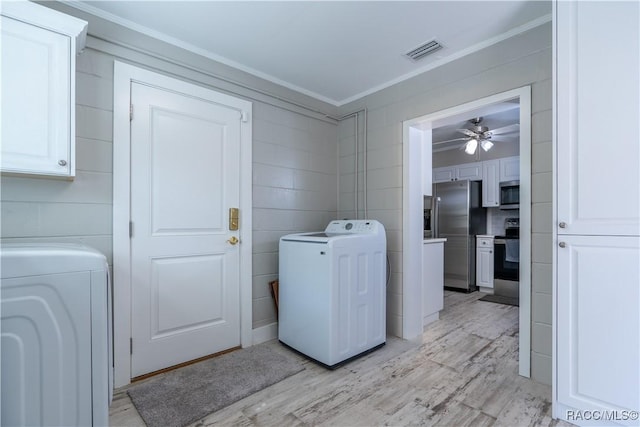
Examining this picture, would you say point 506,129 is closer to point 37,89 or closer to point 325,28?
point 325,28

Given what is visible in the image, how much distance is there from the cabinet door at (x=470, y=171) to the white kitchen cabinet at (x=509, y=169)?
33 cm

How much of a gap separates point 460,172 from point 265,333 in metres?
4.23

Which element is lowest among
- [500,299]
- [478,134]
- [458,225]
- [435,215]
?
[500,299]

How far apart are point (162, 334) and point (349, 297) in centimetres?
137

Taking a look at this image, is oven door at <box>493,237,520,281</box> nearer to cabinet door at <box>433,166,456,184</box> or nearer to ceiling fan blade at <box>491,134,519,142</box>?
cabinet door at <box>433,166,456,184</box>

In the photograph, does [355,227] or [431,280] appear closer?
[355,227]

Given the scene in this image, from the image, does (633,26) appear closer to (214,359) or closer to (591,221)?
(591,221)

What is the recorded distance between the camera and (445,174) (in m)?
5.43

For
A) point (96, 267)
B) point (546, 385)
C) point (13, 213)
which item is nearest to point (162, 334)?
point (13, 213)

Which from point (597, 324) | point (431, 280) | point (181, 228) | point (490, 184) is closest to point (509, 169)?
point (490, 184)

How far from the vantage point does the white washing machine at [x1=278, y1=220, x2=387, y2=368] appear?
7.25 feet

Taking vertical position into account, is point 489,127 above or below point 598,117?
above

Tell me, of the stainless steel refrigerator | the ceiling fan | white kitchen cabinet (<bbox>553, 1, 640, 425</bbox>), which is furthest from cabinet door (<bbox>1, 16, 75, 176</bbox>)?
the stainless steel refrigerator

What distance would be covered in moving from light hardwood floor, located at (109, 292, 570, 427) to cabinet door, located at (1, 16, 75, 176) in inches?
56.4
